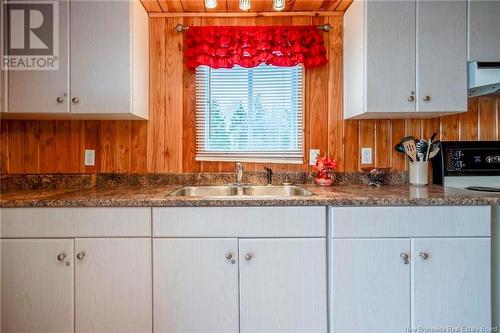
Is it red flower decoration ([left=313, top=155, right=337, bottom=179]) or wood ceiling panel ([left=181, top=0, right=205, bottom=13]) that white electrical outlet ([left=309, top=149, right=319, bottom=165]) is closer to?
red flower decoration ([left=313, top=155, right=337, bottom=179])

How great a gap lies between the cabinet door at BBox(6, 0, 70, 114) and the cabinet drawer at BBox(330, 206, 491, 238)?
170cm

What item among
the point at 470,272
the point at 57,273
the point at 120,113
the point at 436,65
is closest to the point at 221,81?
the point at 120,113

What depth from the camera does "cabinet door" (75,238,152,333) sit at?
1.29 m

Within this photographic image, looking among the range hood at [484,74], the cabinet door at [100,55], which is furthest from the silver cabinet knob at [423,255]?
the cabinet door at [100,55]

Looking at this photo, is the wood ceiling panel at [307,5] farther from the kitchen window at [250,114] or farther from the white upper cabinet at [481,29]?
the white upper cabinet at [481,29]

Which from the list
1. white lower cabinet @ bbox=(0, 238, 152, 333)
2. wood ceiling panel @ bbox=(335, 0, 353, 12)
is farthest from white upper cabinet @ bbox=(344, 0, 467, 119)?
white lower cabinet @ bbox=(0, 238, 152, 333)

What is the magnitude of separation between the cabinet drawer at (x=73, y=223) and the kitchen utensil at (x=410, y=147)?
5.56ft

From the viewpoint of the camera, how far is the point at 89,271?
1.29m

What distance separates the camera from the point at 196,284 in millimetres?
1290

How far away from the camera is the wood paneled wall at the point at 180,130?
1.85 meters

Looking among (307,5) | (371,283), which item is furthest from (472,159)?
(307,5)

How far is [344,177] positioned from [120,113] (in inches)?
61.2

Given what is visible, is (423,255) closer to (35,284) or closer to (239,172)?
(239,172)

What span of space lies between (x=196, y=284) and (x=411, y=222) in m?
1.10
